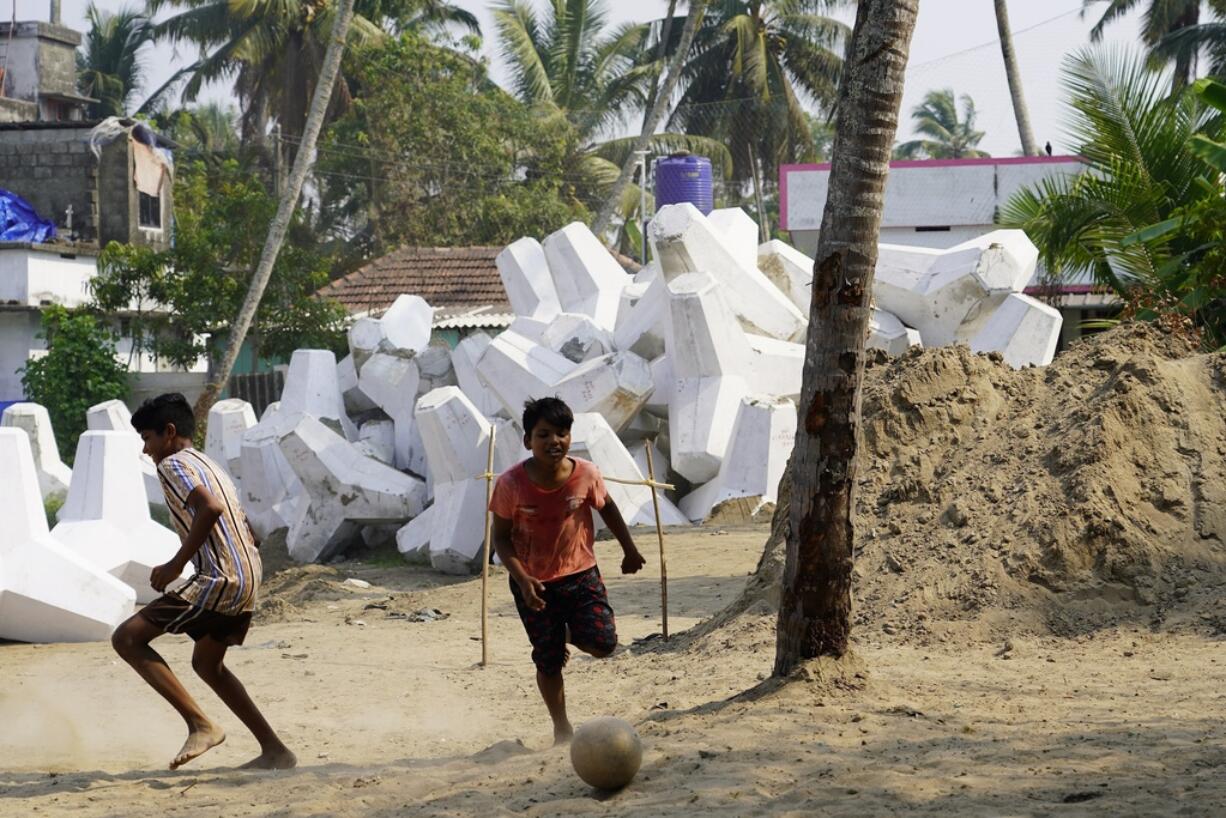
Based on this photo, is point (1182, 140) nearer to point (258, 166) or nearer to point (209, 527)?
point (209, 527)

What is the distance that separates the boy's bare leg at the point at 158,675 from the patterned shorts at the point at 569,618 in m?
1.28

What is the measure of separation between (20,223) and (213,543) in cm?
2665

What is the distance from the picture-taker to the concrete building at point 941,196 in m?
23.0

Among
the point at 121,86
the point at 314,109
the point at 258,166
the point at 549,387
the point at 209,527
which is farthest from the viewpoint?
the point at 121,86

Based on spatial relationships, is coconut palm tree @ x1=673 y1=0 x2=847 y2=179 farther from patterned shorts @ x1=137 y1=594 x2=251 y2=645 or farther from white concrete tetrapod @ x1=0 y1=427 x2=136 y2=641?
patterned shorts @ x1=137 y1=594 x2=251 y2=645

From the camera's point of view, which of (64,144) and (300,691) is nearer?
(300,691)

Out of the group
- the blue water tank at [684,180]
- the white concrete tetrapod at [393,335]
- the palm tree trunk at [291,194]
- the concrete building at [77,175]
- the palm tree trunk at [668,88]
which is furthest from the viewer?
the concrete building at [77,175]

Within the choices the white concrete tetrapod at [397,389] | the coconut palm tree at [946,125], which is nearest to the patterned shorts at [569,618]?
the white concrete tetrapod at [397,389]

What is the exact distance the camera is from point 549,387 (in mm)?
14648

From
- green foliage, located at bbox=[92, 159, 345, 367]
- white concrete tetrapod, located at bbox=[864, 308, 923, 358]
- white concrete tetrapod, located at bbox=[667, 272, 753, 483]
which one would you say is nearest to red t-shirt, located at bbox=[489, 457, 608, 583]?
white concrete tetrapod, located at bbox=[667, 272, 753, 483]

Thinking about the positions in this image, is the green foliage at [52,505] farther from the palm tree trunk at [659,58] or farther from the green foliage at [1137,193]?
the palm tree trunk at [659,58]

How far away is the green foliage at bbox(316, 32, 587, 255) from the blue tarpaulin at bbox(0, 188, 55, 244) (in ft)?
24.4

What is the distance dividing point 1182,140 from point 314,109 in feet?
37.8

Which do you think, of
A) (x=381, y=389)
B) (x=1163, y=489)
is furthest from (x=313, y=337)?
(x=1163, y=489)
